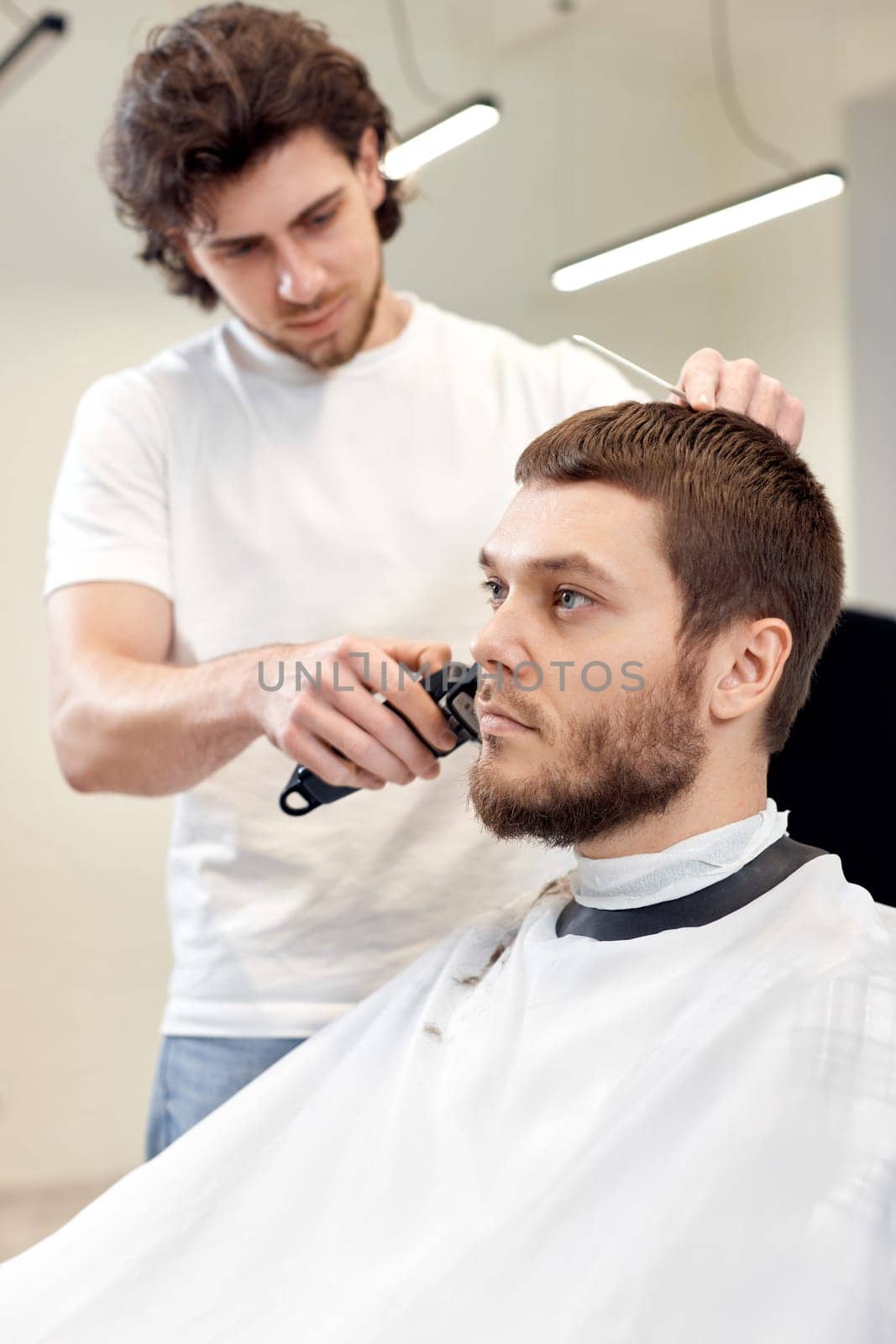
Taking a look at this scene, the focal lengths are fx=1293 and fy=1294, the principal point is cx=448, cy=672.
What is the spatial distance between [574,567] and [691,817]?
0.95ft

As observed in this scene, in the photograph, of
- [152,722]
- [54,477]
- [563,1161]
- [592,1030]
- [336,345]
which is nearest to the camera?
[563,1161]

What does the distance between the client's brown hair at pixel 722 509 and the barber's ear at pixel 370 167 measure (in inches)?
29.8

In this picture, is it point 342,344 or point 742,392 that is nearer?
point 742,392

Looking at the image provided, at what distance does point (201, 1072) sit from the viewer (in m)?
1.71

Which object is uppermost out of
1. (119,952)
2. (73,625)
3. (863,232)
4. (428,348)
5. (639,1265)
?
(428,348)

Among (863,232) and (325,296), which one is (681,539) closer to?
(325,296)

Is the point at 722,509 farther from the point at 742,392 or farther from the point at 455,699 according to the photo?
the point at 455,699

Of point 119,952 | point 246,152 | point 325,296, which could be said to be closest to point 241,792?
point 325,296

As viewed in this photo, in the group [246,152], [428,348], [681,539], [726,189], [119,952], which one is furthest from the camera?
[726,189]

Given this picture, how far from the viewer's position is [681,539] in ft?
4.42

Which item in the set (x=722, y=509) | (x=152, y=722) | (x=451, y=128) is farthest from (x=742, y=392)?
(x=451, y=128)

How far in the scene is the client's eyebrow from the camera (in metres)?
1.33

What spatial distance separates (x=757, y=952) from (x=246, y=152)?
4.08 ft

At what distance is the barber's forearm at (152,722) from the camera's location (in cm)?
152
